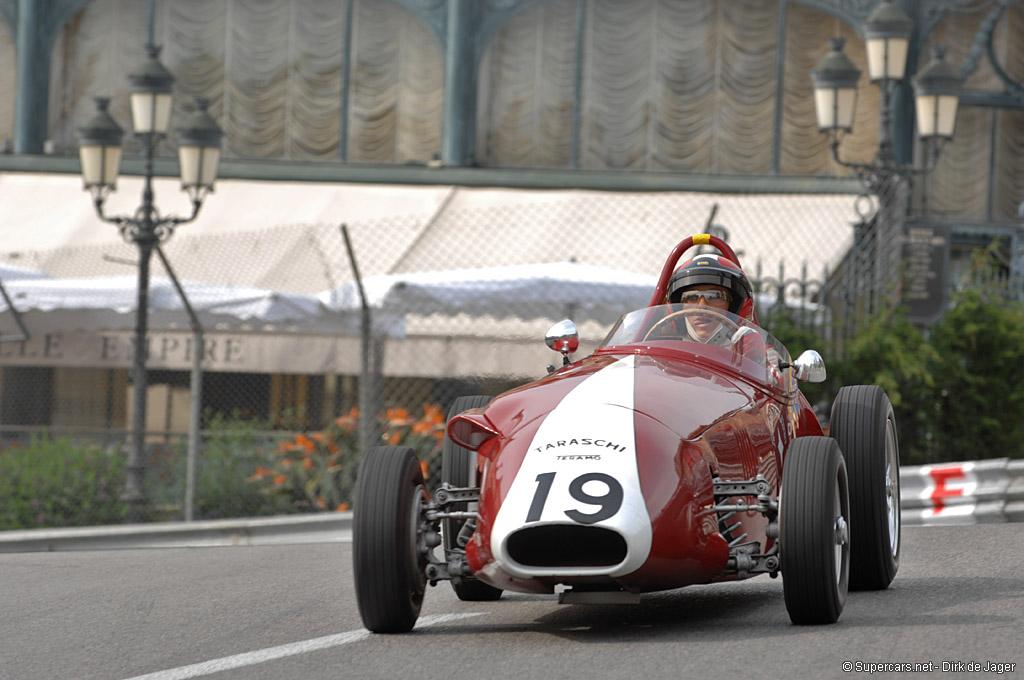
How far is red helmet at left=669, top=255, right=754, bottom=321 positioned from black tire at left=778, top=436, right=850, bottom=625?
1.91 metres

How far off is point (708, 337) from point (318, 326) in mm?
8447

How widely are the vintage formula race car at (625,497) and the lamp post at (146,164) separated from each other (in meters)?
6.83

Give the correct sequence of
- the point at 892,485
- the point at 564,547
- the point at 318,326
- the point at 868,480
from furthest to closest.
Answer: the point at 318,326 → the point at 892,485 → the point at 868,480 → the point at 564,547

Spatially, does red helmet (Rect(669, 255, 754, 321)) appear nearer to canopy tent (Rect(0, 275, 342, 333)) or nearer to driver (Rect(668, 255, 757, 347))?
driver (Rect(668, 255, 757, 347))

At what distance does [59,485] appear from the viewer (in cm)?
1297

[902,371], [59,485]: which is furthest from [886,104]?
[59,485]

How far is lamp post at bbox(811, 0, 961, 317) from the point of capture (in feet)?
46.2

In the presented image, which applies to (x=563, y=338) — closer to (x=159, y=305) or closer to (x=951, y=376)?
(x=951, y=376)

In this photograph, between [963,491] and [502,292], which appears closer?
[963,491]

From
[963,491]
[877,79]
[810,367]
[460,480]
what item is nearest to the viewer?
[810,367]

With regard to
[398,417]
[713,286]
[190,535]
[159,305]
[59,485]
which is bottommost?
[190,535]

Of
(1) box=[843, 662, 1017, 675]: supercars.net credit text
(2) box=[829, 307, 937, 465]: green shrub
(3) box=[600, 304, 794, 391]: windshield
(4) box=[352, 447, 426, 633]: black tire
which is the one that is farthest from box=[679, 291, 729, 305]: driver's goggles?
(2) box=[829, 307, 937, 465]: green shrub

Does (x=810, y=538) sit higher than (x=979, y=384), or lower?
lower

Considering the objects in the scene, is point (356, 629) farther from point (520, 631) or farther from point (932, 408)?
point (932, 408)
